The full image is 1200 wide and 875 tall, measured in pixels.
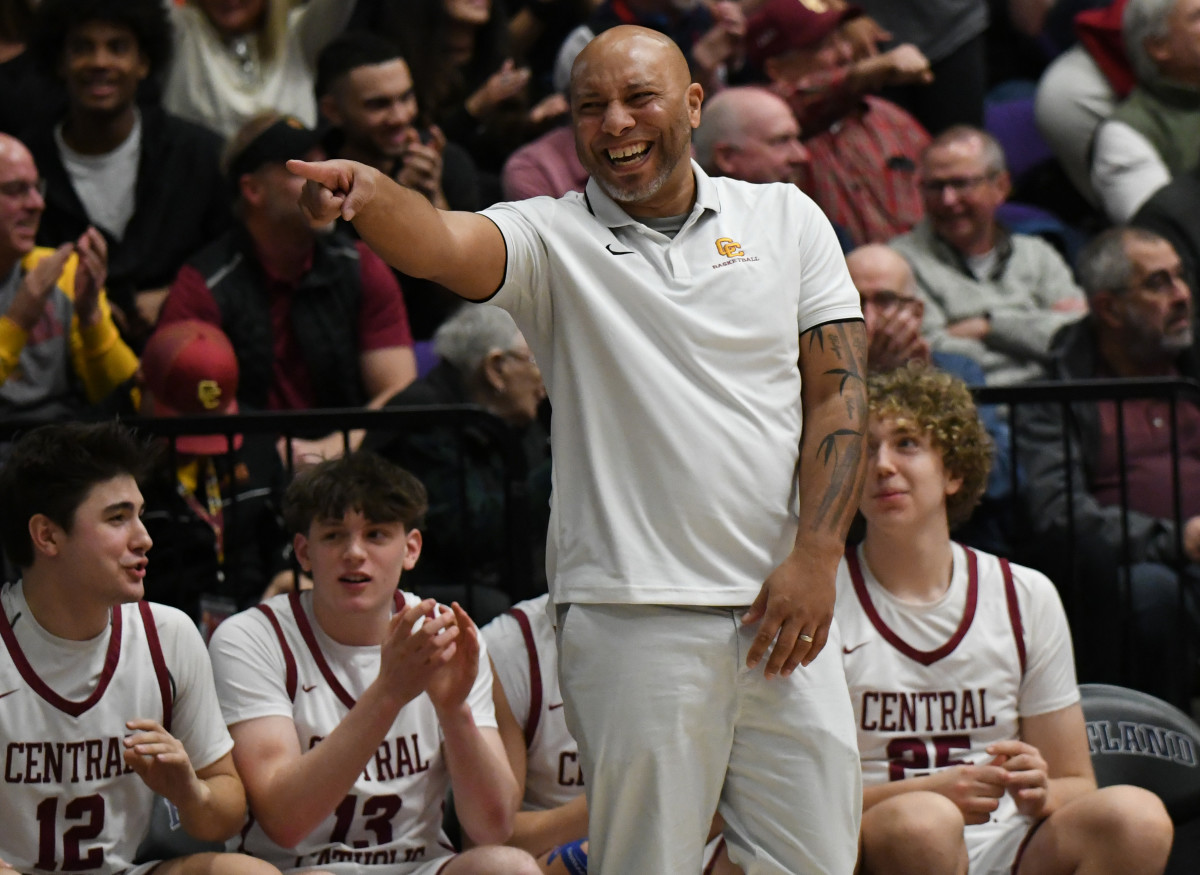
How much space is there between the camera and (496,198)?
6.38 metres

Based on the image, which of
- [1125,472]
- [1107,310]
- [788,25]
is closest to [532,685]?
[1125,472]

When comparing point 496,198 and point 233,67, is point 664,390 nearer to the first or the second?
point 496,198

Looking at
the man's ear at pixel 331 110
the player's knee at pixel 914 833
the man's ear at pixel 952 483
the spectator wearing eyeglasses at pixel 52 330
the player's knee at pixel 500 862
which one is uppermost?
the man's ear at pixel 331 110

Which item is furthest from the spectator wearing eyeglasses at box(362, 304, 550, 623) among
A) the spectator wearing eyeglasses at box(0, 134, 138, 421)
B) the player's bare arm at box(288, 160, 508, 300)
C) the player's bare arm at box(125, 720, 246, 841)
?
the player's bare arm at box(288, 160, 508, 300)

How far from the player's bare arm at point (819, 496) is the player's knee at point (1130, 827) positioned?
1.18m

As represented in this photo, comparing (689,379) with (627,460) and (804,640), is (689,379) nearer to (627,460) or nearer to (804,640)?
(627,460)

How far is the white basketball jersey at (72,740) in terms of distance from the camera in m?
3.29

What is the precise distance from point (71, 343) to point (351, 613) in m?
1.72

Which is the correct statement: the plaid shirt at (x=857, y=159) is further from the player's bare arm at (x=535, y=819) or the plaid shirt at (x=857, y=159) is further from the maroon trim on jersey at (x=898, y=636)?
the player's bare arm at (x=535, y=819)

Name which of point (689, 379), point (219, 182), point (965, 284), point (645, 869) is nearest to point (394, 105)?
point (219, 182)

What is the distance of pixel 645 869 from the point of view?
2.53 meters

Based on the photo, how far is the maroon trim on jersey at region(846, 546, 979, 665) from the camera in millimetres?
3695

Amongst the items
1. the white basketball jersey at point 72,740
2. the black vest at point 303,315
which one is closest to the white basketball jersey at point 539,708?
the white basketball jersey at point 72,740

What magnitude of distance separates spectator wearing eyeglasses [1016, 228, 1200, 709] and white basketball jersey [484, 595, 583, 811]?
5.44ft
